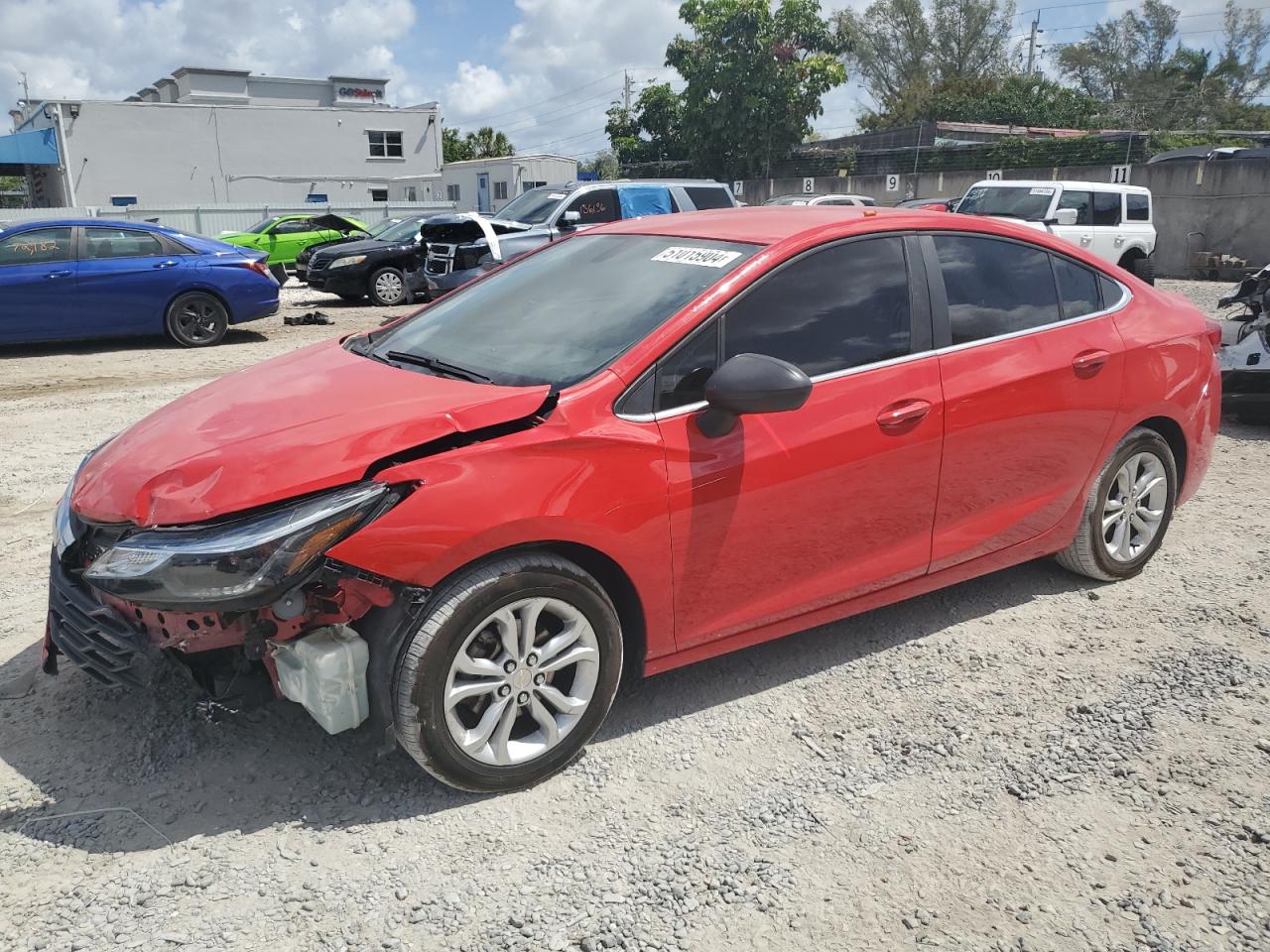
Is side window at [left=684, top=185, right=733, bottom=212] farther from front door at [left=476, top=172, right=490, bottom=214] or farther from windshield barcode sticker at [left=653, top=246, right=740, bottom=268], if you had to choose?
front door at [left=476, top=172, right=490, bottom=214]

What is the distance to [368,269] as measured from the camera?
658 inches

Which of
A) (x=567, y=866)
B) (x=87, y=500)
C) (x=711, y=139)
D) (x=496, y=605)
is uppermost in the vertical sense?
(x=711, y=139)

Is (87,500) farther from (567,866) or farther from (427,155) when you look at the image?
(427,155)

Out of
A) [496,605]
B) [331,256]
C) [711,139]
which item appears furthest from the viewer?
[711,139]

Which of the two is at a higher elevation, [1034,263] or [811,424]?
[1034,263]

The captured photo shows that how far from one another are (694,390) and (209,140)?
49.2 m

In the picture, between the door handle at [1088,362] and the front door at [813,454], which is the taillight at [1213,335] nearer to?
the door handle at [1088,362]

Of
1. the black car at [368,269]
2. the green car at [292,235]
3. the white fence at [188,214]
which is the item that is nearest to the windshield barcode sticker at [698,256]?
the black car at [368,269]

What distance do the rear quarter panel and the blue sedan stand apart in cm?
1029

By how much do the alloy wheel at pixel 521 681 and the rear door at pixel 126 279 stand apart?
402 inches

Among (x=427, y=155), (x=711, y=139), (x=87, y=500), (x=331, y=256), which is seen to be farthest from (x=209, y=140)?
(x=87, y=500)

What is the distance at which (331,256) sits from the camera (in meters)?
17.1

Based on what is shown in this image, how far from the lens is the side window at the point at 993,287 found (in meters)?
3.90

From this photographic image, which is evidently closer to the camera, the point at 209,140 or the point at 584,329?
the point at 584,329
